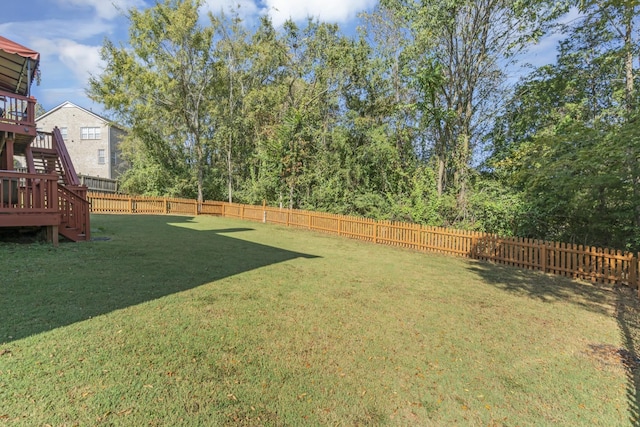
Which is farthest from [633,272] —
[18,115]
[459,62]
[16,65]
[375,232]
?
[16,65]

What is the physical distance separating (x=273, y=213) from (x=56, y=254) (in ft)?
33.6

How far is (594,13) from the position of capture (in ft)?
31.8

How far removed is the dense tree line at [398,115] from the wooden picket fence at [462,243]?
156cm

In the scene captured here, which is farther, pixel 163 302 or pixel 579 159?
pixel 579 159

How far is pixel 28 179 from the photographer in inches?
246

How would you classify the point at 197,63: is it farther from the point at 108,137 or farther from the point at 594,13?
the point at 594,13

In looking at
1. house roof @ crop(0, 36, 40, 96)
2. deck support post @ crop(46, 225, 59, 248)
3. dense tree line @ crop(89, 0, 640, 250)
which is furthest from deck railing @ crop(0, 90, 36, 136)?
dense tree line @ crop(89, 0, 640, 250)

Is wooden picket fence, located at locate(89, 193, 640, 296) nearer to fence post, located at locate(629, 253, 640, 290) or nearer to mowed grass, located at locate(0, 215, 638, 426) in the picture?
fence post, located at locate(629, 253, 640, 290)

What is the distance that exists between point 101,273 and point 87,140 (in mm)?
28009

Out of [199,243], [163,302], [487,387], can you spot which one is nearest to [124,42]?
[199,243]

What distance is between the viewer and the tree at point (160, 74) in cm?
1855

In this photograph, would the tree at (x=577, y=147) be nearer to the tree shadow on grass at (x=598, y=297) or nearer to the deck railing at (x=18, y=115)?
the tree shadow on grass at (x=598, y=297)

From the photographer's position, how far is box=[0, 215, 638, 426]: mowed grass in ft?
7.36

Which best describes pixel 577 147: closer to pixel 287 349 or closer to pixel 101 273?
pixel 287 349
